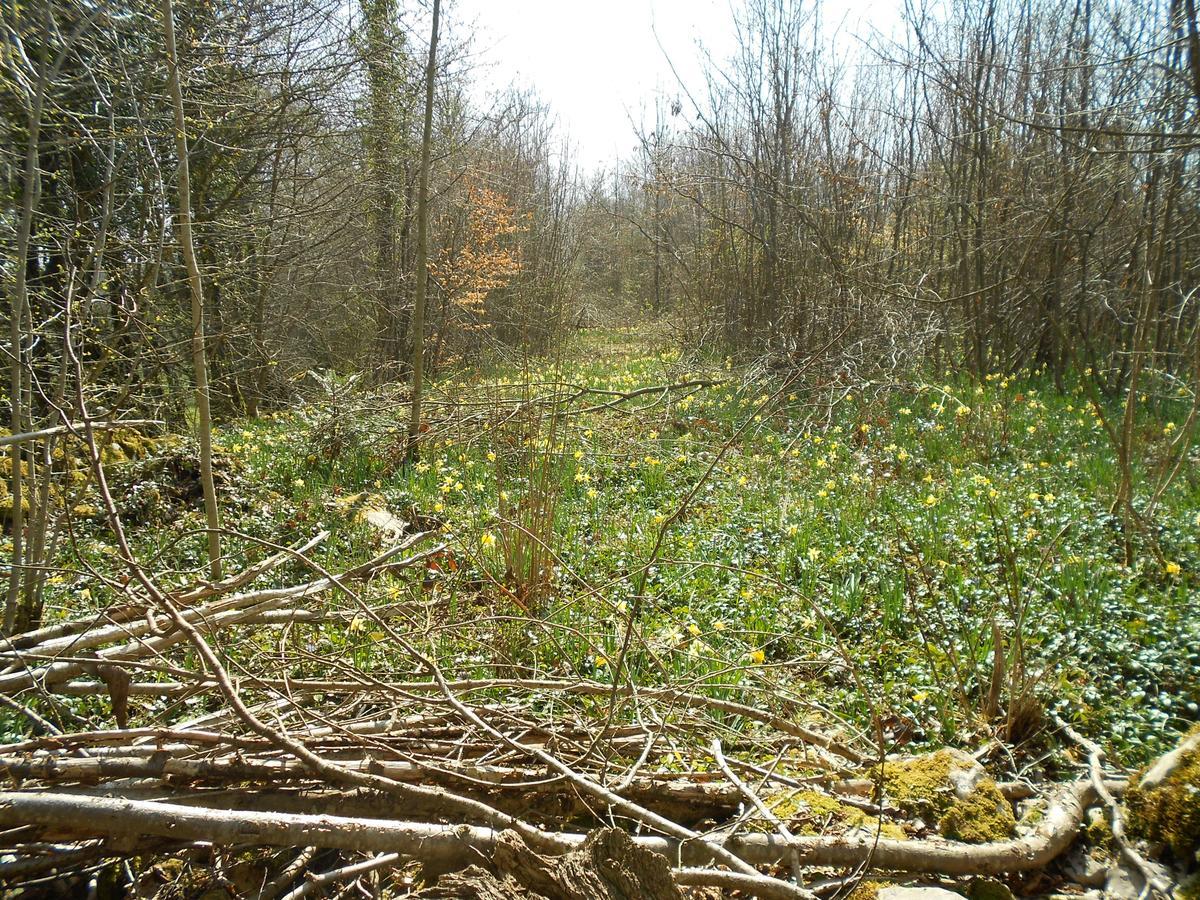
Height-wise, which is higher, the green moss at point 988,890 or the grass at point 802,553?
the grass at point 802,553

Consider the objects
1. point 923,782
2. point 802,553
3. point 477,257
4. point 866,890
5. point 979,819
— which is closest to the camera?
point 866,890

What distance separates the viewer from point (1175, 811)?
1876 millimetres

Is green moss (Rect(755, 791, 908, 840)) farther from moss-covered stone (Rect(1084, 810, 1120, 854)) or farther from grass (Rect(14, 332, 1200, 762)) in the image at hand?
moss-covered stone (Rect(1084, 810, 1120, 854))

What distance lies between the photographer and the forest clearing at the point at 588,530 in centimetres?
193

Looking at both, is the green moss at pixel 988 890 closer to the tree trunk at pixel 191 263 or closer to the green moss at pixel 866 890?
the green moss at pixel 866 890

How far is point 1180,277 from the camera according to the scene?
8.32m

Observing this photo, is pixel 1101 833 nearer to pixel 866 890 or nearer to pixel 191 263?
pixel 866 890

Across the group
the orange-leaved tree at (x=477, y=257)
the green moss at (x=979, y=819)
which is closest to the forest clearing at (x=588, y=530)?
the green moss at (x=979, y=819)

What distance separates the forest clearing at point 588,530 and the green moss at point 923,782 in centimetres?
2

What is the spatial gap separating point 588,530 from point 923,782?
315 centimetres

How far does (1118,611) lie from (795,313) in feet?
24.0

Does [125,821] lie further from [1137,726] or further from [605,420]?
[605,420]

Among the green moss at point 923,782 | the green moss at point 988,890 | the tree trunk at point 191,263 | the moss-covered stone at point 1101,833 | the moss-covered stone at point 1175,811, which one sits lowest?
the green moss at point 988,890

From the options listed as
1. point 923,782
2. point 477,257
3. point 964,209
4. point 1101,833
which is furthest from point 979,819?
point 477,257
